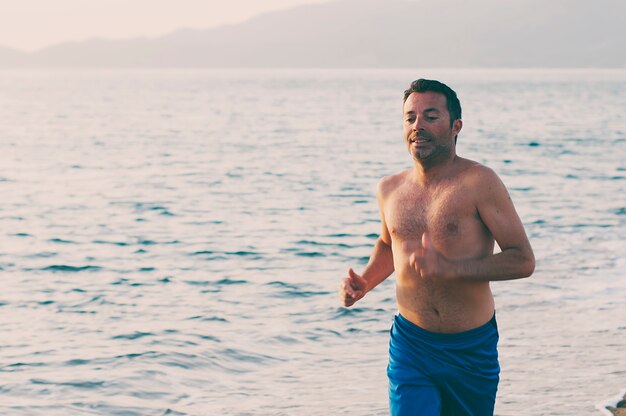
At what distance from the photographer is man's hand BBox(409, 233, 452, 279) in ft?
14.0

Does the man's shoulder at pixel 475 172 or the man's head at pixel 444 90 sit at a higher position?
the man's head at pixel 444 90

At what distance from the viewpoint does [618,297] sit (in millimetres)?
12375

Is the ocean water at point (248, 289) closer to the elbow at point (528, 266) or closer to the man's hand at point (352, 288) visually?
the man's hand at point (352, 288)

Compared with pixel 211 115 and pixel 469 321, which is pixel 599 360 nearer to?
pixel 469 321

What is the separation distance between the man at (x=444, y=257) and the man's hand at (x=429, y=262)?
0.14 ft

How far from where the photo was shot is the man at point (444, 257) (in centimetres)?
445

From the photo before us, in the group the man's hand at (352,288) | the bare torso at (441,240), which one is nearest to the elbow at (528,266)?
the bare torso at (441,240)

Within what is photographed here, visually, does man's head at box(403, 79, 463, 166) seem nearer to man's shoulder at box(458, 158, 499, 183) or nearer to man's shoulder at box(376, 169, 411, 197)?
man's shoulder at box(458, 158, 499, 183)

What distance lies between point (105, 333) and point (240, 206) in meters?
13.7

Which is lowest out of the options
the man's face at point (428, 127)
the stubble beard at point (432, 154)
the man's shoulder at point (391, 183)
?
the man's shoulder at point (391, 183)

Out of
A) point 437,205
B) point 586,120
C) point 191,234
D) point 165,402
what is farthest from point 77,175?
point 586,120

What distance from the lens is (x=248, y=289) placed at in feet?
48.4

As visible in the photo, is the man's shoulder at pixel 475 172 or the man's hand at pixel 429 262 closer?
the man's hand at pixel 429 262

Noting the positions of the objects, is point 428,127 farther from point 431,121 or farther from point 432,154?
point 432,154
